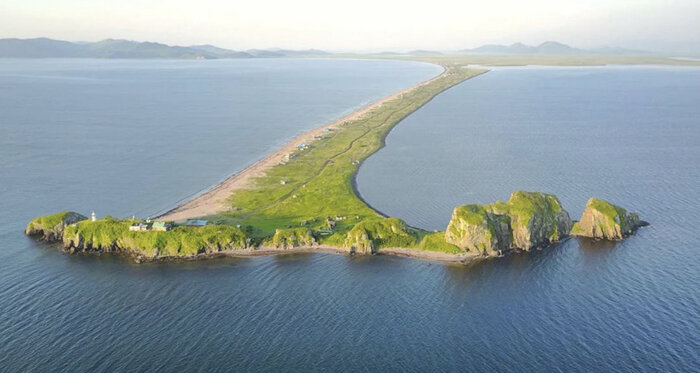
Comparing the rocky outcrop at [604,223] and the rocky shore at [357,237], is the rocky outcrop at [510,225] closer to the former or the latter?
the rocky shore at [357,237]

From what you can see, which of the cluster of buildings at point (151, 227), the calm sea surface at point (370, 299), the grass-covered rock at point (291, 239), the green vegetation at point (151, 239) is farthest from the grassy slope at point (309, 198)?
the cluster of buildings at point (151, 227)

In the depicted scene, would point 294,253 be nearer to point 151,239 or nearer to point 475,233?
point 151,239

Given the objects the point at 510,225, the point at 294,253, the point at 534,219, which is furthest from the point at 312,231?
the point at 534,219

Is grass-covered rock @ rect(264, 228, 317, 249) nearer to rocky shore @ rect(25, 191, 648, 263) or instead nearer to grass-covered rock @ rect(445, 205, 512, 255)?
rocky shore @ rect(25, 191, 648, 263)

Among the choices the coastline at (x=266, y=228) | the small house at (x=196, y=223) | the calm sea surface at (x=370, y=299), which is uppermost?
the small house at (x=196, y=223)

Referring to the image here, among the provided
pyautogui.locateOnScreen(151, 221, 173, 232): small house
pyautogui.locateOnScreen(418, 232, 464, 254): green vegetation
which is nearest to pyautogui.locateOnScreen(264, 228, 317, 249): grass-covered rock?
pyautogui.locateOnScreen(151, 221, 173, 232): small house

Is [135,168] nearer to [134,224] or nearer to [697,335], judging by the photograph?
[134,224]

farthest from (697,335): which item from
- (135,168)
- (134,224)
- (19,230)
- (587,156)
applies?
(135,168)
